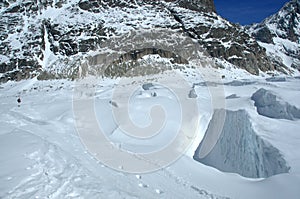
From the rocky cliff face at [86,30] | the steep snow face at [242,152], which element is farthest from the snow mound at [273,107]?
the rocky cliff face at [86,30]

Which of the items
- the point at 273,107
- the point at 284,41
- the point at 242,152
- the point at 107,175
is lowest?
the point at 242,152

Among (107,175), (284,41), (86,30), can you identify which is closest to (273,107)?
(107,175)

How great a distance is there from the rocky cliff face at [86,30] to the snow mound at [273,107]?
48162 mm

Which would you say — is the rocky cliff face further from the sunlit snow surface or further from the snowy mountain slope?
the snowy mountain slope

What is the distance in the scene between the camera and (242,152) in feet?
39.5

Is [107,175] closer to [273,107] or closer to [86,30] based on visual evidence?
[273,107]

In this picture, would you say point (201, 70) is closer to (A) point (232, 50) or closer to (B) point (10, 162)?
(A) point (232, 50)

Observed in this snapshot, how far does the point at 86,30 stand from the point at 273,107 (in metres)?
63.2

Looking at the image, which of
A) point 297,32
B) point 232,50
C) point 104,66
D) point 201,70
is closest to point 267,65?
point 232,50

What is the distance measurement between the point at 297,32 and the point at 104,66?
180 m

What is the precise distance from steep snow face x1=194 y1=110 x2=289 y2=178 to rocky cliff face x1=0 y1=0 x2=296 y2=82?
48.6 metres

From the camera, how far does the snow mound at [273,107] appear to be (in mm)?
12666

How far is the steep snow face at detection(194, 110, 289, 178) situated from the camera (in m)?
9.35

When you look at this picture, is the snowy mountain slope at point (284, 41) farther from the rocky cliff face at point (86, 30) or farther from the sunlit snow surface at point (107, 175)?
the sunlit snow surface at point (107, 175)
